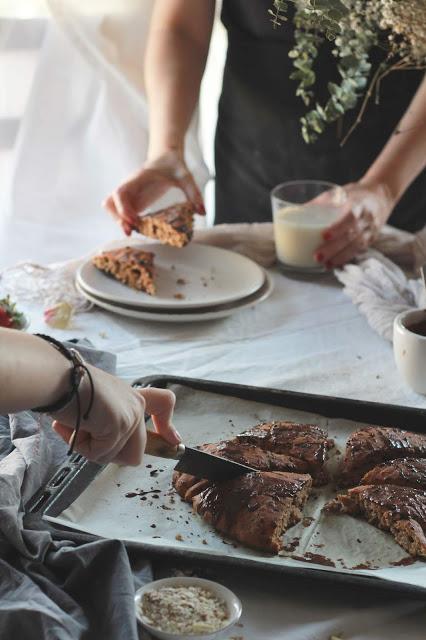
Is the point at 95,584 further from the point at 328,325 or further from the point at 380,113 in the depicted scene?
the point at 380,113

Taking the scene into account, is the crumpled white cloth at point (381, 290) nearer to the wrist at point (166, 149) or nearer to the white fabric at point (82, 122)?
the wrist at point (166, 149)

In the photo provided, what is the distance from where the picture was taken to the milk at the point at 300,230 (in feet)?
7.34

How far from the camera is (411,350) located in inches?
68.9

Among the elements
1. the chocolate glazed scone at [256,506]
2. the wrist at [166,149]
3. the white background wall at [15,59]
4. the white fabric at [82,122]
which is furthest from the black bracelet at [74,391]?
the white background wall at [15,59]

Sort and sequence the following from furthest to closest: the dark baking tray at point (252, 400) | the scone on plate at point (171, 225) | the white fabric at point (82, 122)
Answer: the white fabric at point (82, 122) < the scone on plate at point (171, 225) < the dark baking tray at point (252, 400)

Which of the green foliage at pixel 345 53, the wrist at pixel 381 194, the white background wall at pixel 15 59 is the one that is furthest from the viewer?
the white background wall at pixel 15 59

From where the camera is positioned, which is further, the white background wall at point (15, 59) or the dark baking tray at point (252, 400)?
the white background wall at point (15, 59)

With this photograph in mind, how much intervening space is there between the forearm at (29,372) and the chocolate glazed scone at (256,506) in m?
0.34

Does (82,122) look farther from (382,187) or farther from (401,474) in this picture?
(401,474)

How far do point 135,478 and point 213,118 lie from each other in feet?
9.16

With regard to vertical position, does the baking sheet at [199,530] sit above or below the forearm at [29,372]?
below

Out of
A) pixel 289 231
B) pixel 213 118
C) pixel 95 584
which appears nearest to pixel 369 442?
pixel 95 584

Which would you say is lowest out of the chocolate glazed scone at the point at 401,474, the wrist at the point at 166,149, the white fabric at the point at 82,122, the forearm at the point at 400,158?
the white fabric at the point at 82,122

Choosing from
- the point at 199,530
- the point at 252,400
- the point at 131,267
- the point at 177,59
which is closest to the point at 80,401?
the point at 199,530
